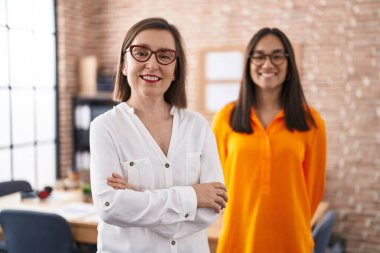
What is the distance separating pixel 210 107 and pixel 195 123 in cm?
349

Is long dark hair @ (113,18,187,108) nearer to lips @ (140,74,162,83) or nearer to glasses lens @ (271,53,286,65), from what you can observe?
lips @ (140,74,162,83)

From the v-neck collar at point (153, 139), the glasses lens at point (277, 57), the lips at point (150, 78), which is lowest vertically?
the v-neck collar at point (153, 139)

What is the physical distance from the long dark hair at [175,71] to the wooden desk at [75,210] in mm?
1198

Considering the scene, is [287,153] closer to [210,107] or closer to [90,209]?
[90,209]

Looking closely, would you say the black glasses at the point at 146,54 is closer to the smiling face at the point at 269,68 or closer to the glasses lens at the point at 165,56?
the glasses lens at the point at 165,56

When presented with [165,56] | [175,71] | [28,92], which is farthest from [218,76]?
[165,56]

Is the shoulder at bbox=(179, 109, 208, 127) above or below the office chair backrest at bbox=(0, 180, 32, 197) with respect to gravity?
above

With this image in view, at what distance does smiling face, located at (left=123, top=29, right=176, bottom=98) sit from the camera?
1.43m

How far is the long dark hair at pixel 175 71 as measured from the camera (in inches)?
57.6

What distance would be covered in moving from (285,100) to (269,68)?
0.63 ft

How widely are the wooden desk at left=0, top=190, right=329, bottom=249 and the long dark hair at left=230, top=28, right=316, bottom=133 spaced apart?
2.74ft

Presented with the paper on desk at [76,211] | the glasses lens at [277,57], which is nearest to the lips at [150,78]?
the glasses lens at [277,57]

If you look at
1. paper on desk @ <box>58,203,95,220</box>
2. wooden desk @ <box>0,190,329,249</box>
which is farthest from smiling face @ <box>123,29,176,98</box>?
paper on desk @ <box>58,203,95,220</box>

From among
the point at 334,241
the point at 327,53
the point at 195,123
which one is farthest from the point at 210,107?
the point at 195,123
